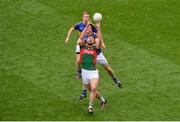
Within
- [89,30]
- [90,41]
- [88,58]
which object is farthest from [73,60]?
[88,58]

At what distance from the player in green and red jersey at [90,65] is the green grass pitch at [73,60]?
709mm

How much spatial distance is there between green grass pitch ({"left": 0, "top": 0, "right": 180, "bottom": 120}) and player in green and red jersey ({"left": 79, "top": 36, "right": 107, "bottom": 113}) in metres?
0.71

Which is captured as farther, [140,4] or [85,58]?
[140,4]

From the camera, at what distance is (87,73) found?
49.6 ft

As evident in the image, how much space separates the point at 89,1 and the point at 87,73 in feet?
27.4

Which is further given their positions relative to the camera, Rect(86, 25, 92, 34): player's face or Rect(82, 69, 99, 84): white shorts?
Rect(86, 25, 92, 34): player's face

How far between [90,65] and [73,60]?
12.5 feet

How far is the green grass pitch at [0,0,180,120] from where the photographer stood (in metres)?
15.6

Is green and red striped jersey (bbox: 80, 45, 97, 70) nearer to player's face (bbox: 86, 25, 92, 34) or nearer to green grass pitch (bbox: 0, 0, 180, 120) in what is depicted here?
player's face (bbox: 86, 25, 92, 34)

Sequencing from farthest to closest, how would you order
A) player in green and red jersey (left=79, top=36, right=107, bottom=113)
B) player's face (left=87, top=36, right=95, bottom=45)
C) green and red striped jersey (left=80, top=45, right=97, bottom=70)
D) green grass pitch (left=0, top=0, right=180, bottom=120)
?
1. green grass pitch (left=0, top=0, right=180, bottom=120)
2. player's face (left=87, top=36, right=95, bottom=45)
3. green and red striped jersey (left=80, top=45, right=97, bottom=70)
4. player in green and red jersey (left=79, top=36, right=107, bottom=113)

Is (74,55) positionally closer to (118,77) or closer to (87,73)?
(118,77)

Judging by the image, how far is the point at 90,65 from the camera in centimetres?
1515

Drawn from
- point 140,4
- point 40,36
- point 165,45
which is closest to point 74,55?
point 40,36

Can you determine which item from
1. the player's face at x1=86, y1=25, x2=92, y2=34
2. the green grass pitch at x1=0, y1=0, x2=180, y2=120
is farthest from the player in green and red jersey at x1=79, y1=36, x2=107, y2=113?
the green grass pitch at x1=0, y1=0, x2=180, y2=120
